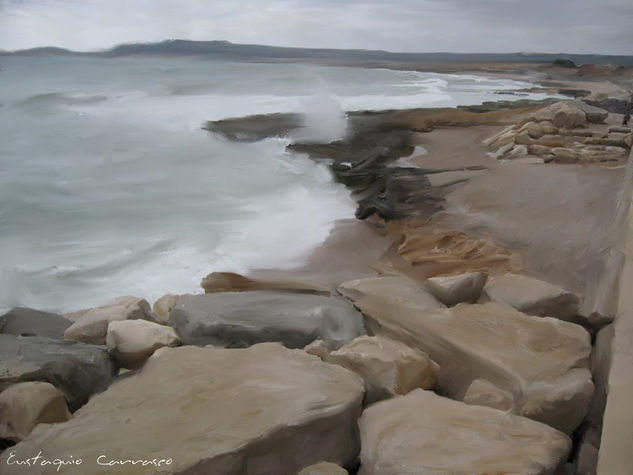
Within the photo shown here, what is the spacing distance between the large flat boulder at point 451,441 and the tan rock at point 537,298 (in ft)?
1.55

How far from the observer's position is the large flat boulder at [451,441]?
854 millimetres

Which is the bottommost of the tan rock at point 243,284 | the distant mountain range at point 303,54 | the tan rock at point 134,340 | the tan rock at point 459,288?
the tan rock at point 243,284

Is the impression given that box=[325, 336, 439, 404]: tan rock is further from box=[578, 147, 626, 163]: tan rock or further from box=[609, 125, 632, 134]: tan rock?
box=[609, 125, 632, 134]: tan rock

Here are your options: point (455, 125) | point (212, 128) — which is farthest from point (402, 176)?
point (212, 128)

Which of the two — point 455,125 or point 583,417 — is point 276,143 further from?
point 583,417

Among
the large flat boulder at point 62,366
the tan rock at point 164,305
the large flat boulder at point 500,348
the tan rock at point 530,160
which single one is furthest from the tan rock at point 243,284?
the tan rock at point 530,160

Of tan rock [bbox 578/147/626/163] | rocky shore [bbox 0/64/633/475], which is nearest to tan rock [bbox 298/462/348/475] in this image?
rocky shore [bbox 0/64/633/475]

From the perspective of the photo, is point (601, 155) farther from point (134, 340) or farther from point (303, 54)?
point (134, 340)

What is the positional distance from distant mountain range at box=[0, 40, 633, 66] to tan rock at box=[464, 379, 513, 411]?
4.64 feet

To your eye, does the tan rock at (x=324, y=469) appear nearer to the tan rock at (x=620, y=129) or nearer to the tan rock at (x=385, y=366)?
the tan rock at (x=385, y=366)

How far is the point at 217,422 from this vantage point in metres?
0.93

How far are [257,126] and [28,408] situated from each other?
7.72 ft

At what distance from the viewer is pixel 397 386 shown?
44.1 inches

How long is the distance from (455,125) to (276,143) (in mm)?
945
